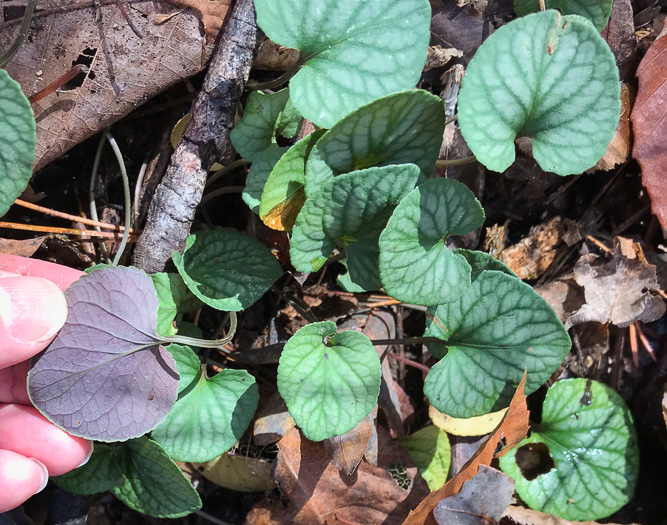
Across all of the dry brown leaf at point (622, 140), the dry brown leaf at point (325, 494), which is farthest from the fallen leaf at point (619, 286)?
the dry brown leaf at point (325, 494)

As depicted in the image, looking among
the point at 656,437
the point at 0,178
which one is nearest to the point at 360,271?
the point at 0,178

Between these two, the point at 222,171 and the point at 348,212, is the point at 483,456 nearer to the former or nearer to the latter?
the point at 348,212

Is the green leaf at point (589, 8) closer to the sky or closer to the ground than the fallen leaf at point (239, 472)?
closer to the sky

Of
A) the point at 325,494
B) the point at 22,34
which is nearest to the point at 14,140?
the point at 22,34

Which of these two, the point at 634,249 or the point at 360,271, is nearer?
the point at 360,271

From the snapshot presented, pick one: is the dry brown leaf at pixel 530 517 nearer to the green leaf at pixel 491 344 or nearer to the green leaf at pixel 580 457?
the green leaf at pixel 580 457

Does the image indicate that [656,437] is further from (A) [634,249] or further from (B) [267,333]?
(B) [267,333]

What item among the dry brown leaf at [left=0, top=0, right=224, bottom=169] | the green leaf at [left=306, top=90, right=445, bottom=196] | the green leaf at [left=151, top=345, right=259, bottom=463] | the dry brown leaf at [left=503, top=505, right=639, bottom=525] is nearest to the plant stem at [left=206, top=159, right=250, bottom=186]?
the dry brown leaf at [left=0, top=0, right=224, bottom=169]
